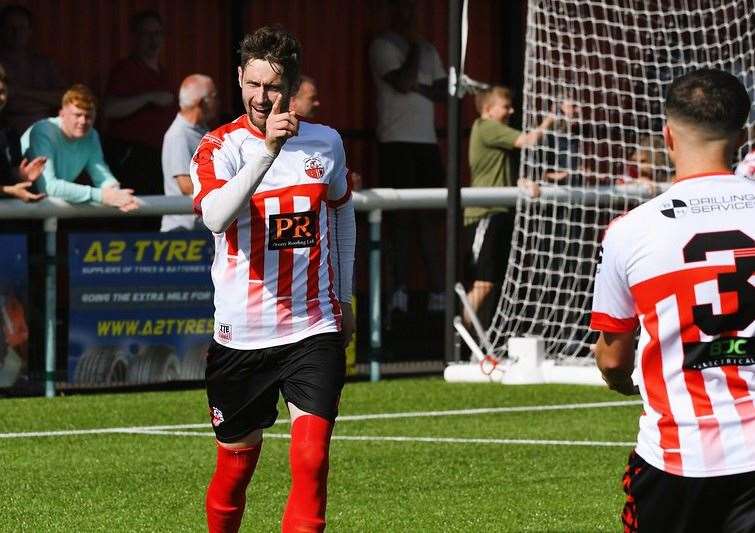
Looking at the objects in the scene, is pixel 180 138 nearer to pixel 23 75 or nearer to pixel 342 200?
pixel 23 75

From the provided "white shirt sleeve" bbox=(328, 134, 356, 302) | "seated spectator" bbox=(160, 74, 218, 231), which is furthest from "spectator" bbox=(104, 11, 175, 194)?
"white shirt sleeve" bbox=(328, 134, 356, 302)

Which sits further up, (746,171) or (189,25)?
(189,25)

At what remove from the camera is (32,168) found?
1179 cm

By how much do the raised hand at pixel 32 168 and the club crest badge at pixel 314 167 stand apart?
5.71 meters

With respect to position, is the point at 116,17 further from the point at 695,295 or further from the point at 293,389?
the point at 695,295

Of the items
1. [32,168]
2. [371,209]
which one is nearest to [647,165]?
[371,209]

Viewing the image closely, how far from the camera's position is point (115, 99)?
45.3 feet

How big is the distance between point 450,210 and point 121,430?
12.3 ft

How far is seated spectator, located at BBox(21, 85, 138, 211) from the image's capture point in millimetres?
11969

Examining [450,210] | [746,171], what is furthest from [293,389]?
[450,210]

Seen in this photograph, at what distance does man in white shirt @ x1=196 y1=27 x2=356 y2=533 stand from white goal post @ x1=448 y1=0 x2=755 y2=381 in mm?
6958

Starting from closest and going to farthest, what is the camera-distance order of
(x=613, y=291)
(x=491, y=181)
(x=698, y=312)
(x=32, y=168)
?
(x=698, y=312) < (x=613, y=291) < (x=32, y=168) < (x=491, y=181)

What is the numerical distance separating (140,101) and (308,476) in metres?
8.13

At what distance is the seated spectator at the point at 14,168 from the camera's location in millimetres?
11688
